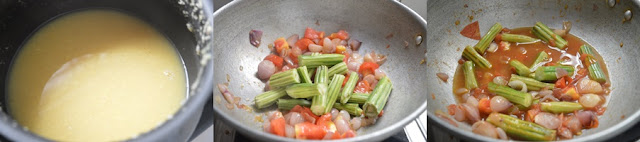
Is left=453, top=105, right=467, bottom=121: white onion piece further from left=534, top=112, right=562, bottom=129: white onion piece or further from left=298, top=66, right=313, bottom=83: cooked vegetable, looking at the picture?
left=298, top=66, right=313, bottom=83: cooked vegetable

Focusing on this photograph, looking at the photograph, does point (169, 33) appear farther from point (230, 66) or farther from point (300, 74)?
point (300, 74)

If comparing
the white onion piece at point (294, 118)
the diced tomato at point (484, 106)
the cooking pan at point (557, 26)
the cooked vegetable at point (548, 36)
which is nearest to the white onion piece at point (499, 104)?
the diced tomato at point (484, 106)

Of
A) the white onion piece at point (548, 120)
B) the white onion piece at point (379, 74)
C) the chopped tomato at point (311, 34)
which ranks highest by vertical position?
the chopped tomato at point (311, 34)

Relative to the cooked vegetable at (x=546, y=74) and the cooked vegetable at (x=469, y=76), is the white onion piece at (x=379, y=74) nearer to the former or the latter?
the cooked vegetable at (x=469, y=76)

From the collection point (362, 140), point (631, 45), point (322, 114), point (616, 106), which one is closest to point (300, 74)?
point (322, 114)

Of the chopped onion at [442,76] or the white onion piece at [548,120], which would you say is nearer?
the white onion piece at [548,120]

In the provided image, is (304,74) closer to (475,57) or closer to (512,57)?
(475,57)
